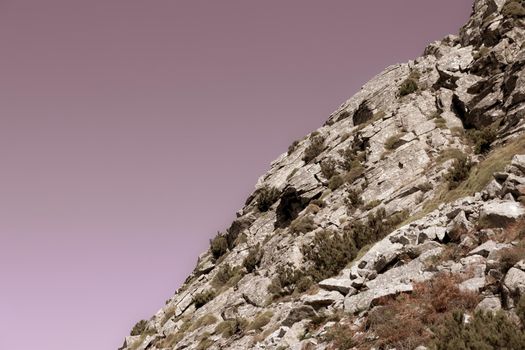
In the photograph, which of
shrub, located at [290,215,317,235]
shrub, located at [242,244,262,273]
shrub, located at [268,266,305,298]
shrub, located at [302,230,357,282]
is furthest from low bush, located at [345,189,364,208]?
shrub, located at [242,244,262,273]

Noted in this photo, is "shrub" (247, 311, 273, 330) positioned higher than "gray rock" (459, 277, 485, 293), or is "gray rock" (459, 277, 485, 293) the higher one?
"shrub" (247, 311, 273, 330)

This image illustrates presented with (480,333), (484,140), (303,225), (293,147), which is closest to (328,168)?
(303,225)

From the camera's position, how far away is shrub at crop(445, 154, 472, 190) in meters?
21.5

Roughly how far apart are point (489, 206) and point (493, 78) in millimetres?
19885

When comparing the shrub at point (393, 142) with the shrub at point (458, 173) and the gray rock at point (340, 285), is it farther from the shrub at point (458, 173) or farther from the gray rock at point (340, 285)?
the gray rock at point (340, 285)

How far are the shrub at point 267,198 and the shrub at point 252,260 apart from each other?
647 centimetres

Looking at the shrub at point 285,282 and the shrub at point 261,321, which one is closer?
the shrub at point 261,321

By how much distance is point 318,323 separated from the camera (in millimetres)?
13977

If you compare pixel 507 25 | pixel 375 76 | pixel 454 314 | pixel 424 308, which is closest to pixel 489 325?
pixel 454 314

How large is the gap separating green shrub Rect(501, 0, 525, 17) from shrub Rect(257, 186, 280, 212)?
2361 centimetres

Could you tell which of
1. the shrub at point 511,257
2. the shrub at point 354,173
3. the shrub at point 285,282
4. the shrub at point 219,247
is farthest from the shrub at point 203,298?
the shrub at point 511,257

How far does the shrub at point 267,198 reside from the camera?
35.9m

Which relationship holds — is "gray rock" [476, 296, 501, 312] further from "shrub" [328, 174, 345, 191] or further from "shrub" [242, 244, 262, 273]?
"shrub" [328, 174, 345, 191]

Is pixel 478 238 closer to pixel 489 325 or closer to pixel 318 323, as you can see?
pixel 489 325
